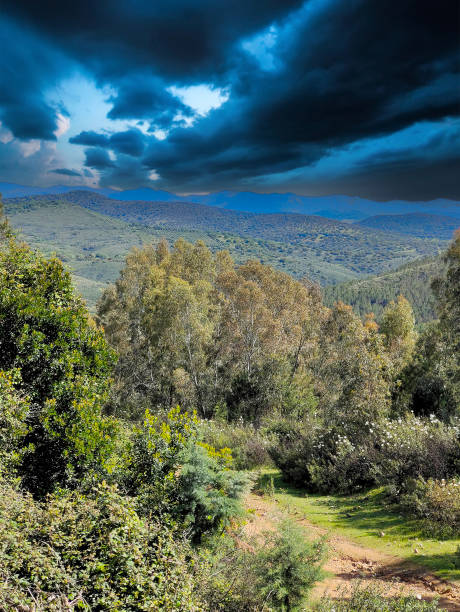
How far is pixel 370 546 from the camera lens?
9.30m

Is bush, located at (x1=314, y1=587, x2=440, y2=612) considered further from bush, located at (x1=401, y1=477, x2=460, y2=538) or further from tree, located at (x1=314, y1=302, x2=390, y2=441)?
tree, located at (x1=314, y1=302, x2=390, y2=441)

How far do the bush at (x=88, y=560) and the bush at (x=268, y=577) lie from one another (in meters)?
0.70

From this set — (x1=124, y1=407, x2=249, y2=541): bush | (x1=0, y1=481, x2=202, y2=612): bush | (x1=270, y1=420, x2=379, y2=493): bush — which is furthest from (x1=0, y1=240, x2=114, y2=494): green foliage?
(x1=270, y1=420, x2=379, y2=493): bush

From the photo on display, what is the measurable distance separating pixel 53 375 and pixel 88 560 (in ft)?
19.1

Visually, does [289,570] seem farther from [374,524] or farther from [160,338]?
[160,338]

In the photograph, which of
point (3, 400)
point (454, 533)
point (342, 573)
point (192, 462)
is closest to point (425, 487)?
point (454, 533)

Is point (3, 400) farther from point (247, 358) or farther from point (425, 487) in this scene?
point (247, 358)

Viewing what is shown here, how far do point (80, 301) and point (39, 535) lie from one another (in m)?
8.56

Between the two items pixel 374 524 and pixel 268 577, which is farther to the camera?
pixel 374 524

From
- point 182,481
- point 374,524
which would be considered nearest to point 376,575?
point 374,524

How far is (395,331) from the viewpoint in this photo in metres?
38.9

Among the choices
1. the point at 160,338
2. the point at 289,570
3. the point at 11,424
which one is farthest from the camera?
the point at 160,338

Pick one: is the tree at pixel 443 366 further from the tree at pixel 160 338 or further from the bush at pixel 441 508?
the tree at pixel 160 338

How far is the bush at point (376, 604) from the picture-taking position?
575cm
